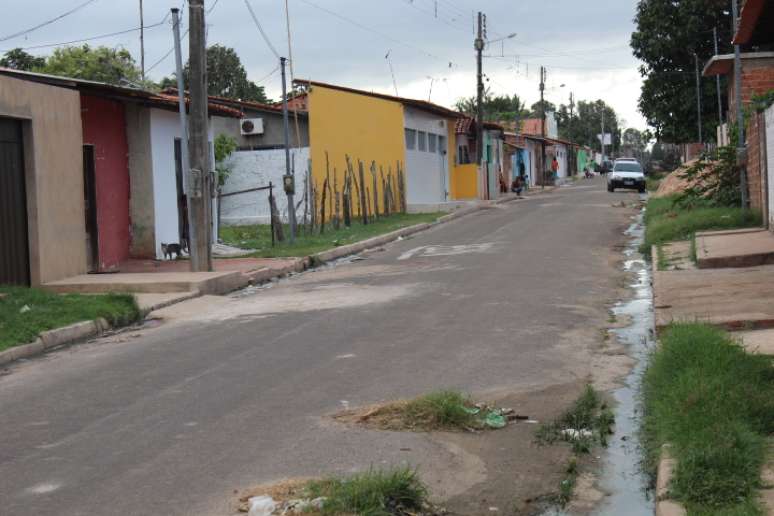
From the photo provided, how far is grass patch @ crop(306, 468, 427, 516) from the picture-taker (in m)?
5.00

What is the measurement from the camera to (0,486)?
587cm

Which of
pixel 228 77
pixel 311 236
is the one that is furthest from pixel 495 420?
pixel 228 77

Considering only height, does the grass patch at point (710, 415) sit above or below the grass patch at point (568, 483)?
above

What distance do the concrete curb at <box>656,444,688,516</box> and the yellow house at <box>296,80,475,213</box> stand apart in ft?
89.2

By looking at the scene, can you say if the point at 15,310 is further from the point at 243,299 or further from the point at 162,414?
the point at 162,414

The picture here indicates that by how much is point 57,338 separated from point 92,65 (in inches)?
1408

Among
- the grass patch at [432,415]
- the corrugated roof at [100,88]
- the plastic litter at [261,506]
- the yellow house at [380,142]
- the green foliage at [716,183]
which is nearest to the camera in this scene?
the plastic litter at [261,506]

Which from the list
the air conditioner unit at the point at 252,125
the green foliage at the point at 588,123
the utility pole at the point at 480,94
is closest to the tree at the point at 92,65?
the air conditioner unit at the point at 252,125

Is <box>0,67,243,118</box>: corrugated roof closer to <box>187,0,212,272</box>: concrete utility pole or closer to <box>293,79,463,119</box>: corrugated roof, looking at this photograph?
<box>187,0,212,272</box>: concrete utility pole

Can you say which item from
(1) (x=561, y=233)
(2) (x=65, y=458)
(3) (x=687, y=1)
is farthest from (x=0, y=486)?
(3) (x=687, y=1)

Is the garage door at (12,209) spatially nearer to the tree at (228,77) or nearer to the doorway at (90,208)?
the doorway at (90,208)

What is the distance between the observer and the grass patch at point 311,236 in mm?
21720

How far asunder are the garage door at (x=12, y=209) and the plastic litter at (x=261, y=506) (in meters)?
10.5

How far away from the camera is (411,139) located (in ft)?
141
